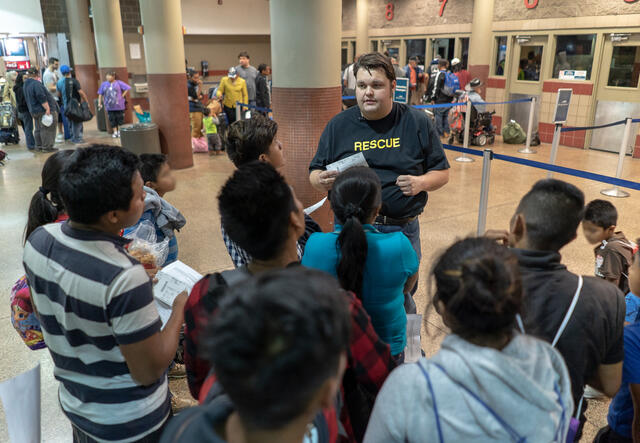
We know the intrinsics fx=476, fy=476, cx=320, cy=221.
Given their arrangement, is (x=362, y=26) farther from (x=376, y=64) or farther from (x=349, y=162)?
(x=349, y=162)

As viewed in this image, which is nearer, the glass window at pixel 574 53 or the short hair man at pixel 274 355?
the short hair man at pixel 274 355

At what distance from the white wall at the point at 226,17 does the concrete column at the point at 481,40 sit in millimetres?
10965

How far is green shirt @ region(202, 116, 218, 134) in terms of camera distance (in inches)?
374

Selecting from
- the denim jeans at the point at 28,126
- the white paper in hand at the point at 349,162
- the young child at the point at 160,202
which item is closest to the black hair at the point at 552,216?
the white paper in hand at the point at 349,162

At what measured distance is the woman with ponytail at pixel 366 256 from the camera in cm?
179

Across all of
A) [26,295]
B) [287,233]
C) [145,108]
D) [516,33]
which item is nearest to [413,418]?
[287,233]

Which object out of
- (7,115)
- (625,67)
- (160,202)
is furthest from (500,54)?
(7,115)

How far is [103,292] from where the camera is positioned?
1.43 metres

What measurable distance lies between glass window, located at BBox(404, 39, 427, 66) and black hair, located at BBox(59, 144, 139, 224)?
570 inches

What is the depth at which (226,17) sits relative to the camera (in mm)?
19766

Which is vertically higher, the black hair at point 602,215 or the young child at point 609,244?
the black hair at point 602,215

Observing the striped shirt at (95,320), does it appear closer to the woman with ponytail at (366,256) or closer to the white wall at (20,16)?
the woman with ponytail at (366,256)

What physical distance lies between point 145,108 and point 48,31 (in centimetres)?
441

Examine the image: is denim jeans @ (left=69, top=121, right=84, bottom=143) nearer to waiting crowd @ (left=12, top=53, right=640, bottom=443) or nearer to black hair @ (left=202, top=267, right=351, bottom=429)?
waiting crowd @ (left=12, top=53, right=640, bottom=443)
